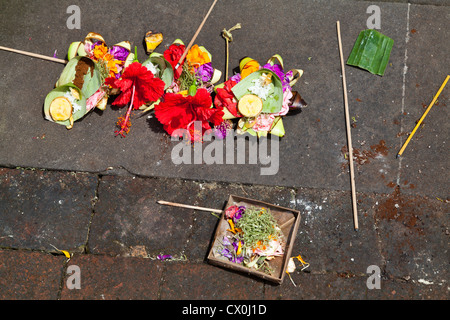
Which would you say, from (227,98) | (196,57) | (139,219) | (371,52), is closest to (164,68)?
(196,57)

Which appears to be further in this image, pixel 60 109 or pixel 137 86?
pixel 60 109

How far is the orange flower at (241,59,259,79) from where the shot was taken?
2975 mm

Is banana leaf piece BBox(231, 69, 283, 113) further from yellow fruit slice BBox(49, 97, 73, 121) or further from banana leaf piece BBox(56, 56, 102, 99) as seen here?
yellow fruit slice BBox(49, 97, 73, 121)

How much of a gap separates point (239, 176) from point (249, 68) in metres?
A: 0.86

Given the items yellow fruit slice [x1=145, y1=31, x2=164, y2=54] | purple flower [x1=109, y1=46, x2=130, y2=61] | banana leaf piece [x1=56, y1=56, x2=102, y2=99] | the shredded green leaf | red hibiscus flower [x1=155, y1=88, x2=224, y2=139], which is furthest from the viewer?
yellow fruit slice [x1=145, y1=31, x2=164, y2=54]

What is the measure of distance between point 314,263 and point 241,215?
0.70 meters

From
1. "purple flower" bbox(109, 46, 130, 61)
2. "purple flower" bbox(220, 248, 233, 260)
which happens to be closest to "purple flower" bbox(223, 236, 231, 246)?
"purple flower" bbox(220, 248, 233, 260)

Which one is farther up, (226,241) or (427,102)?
(427,102)

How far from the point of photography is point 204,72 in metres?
3.02

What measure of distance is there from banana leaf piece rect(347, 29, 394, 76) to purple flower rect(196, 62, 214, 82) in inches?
46.3

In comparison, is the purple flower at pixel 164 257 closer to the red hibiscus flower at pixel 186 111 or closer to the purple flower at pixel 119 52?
the red hibiscus flower at pixel 186 111

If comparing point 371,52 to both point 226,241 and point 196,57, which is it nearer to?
point 196,57

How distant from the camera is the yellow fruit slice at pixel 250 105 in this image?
9.36ft
